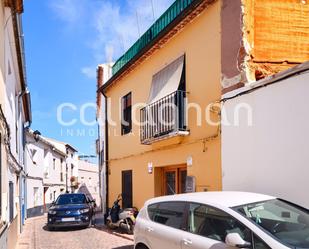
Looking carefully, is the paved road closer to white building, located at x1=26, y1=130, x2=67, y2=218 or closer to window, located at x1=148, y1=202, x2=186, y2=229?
window, located at x1=148, y1=202, x2=186, y2=229

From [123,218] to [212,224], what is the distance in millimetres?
8234

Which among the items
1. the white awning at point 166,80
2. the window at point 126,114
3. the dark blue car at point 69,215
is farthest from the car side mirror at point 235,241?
the dark blue car at point 69,215

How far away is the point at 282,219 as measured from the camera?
5.06 metres

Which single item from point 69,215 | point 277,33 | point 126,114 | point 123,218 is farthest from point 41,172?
point 277,33

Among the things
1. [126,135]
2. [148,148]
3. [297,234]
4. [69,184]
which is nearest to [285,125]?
[297,234]

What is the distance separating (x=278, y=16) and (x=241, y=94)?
6.89ft

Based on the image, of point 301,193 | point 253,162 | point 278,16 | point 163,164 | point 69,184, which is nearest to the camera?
point 301,193

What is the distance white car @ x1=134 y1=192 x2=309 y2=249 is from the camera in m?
4.57

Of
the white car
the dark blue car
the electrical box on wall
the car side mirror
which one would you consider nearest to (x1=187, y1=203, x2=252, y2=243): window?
the white car

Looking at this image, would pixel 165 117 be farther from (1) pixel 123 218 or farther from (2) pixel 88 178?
(2) pixel 88 178

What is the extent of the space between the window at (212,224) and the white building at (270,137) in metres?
1.76

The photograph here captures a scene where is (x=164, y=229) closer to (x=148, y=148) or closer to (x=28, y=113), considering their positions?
(x=148, y=148)

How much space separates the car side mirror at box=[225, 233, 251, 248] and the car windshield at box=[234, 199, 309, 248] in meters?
0.35

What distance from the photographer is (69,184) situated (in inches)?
1526
